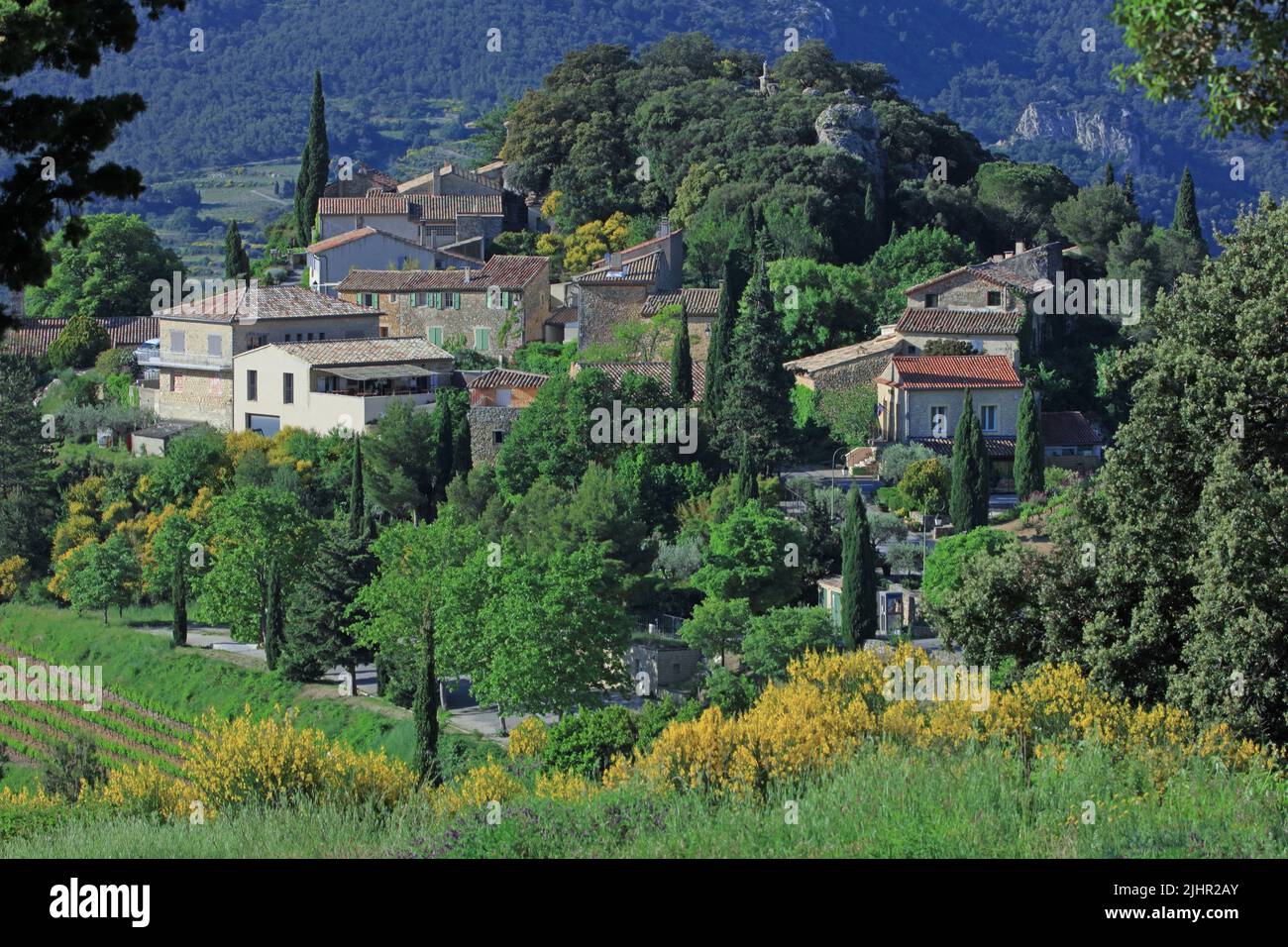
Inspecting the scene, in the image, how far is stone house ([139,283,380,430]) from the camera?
2020 inches

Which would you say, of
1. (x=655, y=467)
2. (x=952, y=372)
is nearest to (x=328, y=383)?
(x=655, y=467)

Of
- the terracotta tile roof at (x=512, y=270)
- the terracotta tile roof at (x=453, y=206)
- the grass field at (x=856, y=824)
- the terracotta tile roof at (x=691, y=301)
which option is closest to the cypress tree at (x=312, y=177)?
the terracotta tile roof at (x=453, y=206)

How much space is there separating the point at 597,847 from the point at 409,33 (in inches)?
6285

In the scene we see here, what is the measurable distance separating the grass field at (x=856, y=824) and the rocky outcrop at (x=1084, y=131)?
4623 inches

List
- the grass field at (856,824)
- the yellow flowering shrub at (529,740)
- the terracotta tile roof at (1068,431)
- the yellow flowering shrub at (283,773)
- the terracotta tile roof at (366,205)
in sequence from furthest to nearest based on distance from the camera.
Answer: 1. the terracotta tile roof at (366,205)
2. the terracotta tile roof at (1068,431)
3. the yellow flowering shrub at (529,740)
4. the yellow flowering shrub at (283,773)
5. the grass field at (856,824)

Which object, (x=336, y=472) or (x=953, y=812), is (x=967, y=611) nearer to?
(x=953, y=812)

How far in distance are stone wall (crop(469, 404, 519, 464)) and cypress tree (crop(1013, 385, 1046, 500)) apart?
466 inches

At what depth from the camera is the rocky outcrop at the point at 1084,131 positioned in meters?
128

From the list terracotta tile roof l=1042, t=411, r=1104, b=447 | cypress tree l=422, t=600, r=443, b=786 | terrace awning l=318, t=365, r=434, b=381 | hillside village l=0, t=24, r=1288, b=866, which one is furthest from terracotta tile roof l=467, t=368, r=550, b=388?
cypress tree l=422, t=600, r=443, b=786

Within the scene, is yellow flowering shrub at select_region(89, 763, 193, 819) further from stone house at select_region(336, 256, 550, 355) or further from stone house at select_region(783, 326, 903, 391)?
stone house at select_region(336, 256, 550, 355)

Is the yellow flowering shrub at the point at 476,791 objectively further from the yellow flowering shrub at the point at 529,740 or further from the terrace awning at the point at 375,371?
the terrace awning at the point at 375,371

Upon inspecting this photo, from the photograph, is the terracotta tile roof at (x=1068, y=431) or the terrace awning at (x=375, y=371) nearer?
Result: the terrace awning at (x=375, y=371)

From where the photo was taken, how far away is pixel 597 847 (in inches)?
472
